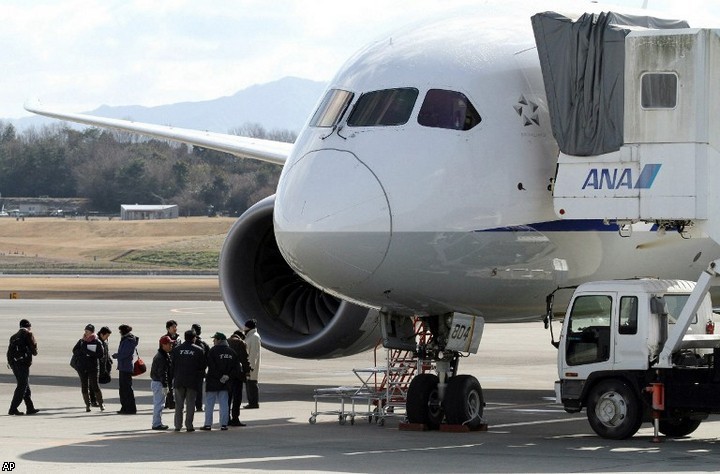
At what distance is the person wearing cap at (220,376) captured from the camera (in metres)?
19.4

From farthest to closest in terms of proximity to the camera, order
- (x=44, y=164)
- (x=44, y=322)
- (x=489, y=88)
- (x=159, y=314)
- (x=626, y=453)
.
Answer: (x=44, y=164) → (x=159, y=314) → (x=44, y=322) → (x=489, y=88) → (x=626, y=453)

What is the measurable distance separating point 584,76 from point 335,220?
10.4 feet

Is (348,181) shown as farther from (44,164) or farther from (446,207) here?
(44,164)

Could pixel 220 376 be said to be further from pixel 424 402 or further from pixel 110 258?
pixel 110 258

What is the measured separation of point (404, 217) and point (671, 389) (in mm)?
3496

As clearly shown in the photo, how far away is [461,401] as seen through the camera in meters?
18.6

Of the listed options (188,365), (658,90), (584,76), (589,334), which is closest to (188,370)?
(188,365)

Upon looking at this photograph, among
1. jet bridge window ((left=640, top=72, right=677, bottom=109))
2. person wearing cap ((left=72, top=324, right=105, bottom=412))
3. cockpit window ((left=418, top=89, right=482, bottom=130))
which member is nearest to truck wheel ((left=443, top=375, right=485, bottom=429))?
cockpit window ((left=418, top=89, right=482, bottom=130))

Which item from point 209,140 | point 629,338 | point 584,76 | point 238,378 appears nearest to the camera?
point 584,76

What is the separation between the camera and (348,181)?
17.0 metres

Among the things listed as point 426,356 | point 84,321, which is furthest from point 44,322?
point 426,356

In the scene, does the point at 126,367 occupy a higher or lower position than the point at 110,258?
lower

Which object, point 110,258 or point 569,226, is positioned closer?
point 569,226

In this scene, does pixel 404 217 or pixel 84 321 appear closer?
pixel 404 217
